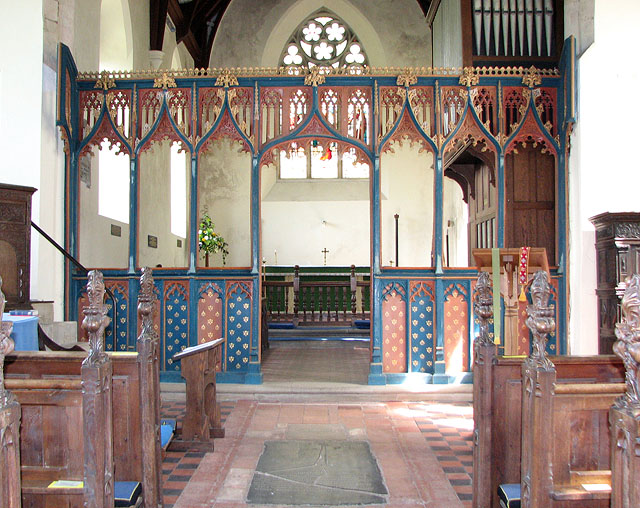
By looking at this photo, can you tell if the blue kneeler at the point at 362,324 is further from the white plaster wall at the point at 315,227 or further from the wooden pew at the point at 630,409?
the wooden pew at the point at 630,409

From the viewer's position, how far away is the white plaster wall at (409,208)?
12438 mm

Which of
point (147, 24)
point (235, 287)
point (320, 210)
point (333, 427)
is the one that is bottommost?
point (333, 427)

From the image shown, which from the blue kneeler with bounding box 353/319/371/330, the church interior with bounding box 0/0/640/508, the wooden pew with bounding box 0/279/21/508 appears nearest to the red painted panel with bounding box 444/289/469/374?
the church interior with bounding box 0/0/640/508

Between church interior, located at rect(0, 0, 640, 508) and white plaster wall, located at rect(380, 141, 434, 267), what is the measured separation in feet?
11.0

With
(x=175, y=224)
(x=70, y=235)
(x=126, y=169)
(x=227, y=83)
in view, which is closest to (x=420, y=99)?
(x=227, y=83)

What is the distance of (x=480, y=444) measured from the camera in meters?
2.64

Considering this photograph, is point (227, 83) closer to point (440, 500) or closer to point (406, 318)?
point (406, 318)

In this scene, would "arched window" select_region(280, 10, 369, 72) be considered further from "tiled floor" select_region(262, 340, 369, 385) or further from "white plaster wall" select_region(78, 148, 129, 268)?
"tiled floor" select_region(262, 340, 369, 385)

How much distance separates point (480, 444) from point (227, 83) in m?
4.53

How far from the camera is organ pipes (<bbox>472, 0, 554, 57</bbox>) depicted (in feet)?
21.4

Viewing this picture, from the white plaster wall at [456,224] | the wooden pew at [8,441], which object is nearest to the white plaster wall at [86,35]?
the wooden pew at [8,441]

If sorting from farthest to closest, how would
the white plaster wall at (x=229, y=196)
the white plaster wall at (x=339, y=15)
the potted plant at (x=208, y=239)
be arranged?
the white plaster wall at (x=229, y=196), the white plaster wall at (x=339, y=15), the potted plant at (x=208, y=239)

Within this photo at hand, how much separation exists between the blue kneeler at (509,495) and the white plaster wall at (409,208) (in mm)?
10010

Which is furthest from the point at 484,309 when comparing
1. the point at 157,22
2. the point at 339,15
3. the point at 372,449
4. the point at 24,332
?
the point at 339,15
